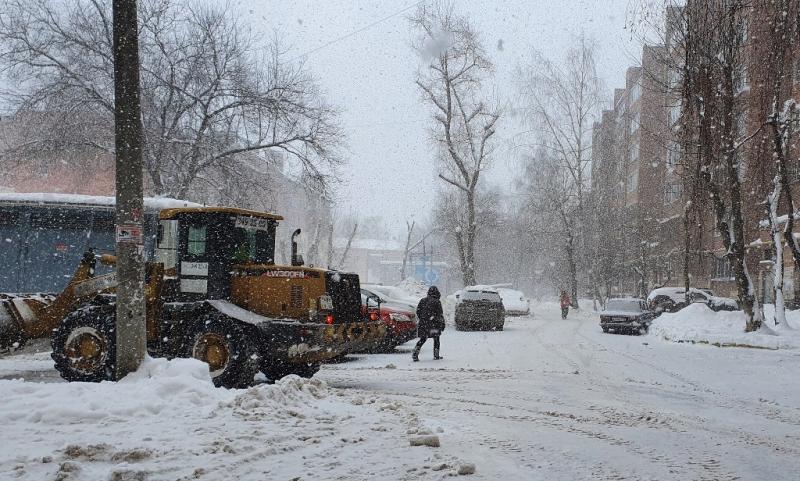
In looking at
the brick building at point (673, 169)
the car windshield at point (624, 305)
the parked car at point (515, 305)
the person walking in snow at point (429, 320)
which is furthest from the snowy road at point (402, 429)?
the parked car at point (515, 305)

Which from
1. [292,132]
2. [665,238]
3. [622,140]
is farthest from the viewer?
[622,140]

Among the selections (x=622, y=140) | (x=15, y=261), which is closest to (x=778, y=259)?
(x=15, y=261)

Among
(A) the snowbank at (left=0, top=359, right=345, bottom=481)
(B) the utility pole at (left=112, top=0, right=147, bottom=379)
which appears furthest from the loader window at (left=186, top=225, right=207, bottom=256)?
(A) the snowbank at (left=0, top=359, right=345, bottom=481)

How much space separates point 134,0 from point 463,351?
11372mm

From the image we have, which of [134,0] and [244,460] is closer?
[244,460]

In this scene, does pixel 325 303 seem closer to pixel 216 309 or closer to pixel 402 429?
pixel 216 309

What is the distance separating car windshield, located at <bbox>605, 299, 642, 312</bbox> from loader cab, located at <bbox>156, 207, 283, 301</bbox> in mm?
18956

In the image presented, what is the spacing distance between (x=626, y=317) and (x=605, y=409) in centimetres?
1743

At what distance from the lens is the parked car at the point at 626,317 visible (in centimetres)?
2480

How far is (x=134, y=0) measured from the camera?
8633 mm

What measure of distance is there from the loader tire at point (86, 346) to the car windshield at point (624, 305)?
20504 mm

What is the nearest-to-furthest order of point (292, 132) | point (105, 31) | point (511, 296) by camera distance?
point (105, 31) < point (292, 132) < point (511, 296)

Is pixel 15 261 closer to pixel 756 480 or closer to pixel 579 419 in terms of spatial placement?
pixel 579 419

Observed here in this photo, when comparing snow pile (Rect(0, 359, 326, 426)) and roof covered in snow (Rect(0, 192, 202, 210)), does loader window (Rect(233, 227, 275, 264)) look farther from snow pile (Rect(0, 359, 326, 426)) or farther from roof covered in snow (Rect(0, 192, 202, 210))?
roof covered in snow (Rect(0, 192, 202, 210))
